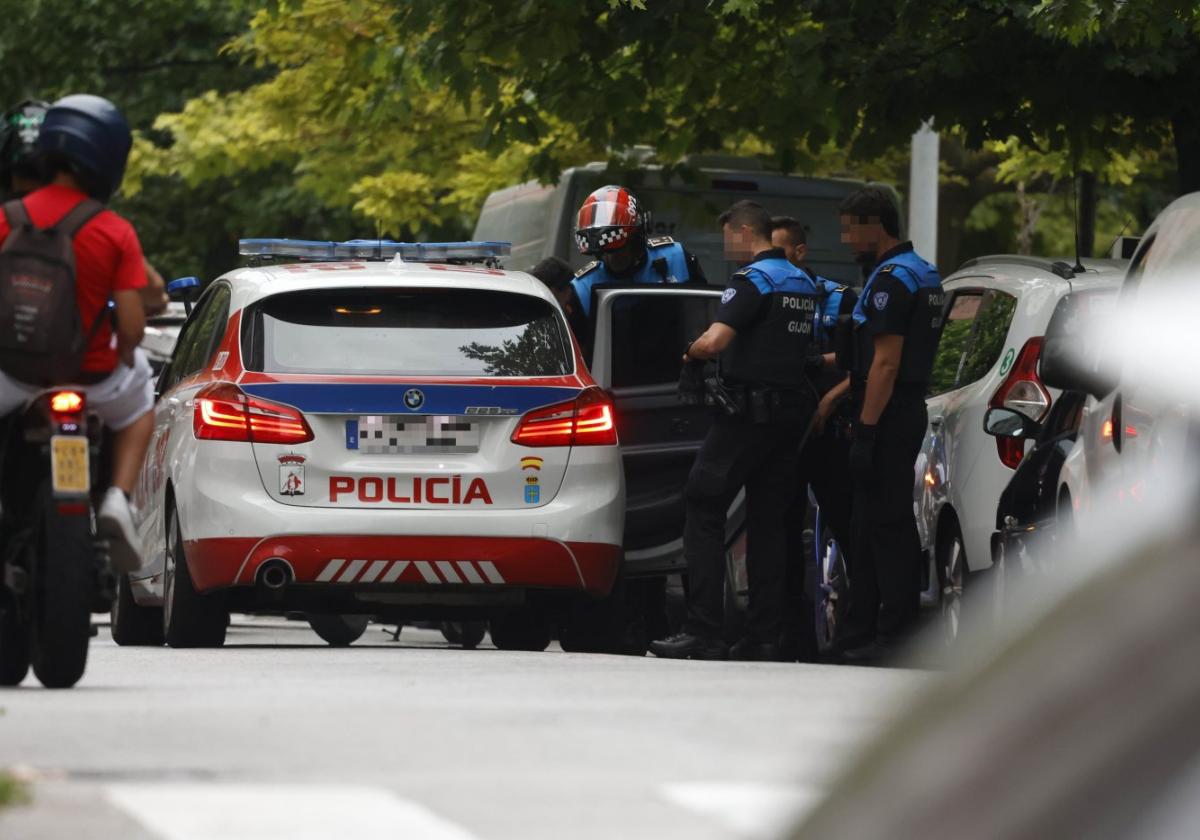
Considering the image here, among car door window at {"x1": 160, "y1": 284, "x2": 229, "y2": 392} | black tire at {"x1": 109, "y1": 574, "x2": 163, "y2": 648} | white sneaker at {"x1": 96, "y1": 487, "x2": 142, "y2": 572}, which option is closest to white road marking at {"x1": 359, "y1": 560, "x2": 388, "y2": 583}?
car door window at {"x1": 160, "y1": 284, "x2": 229, "y2": 392}

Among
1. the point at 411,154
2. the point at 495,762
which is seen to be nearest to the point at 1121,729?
the point at 495,762

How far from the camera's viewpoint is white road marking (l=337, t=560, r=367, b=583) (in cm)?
971

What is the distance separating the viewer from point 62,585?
696 cm

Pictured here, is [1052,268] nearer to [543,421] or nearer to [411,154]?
[543,421]

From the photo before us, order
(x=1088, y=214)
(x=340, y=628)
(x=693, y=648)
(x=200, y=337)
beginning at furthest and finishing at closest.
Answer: (x=1088, y=214) → (x=340, y=628) → (x=200, y=337) → (x=693, y=648)

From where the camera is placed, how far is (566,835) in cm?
450

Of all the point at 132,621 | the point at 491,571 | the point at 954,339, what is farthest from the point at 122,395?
the point at 954,339

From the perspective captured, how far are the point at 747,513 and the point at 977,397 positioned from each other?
112 cm

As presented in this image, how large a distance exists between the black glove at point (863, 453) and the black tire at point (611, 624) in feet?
3.61

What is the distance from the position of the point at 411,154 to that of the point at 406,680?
17264 millimetres

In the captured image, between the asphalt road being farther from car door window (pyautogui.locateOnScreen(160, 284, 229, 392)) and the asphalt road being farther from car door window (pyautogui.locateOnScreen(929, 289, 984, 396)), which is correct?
car door window (pyautogui.locateOnScreen(929, 289, 984, 396))

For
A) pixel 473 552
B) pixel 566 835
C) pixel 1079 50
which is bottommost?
pixel 473 552

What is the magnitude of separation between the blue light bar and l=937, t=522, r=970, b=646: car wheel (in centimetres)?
241

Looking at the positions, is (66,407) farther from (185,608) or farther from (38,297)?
(185,608)
